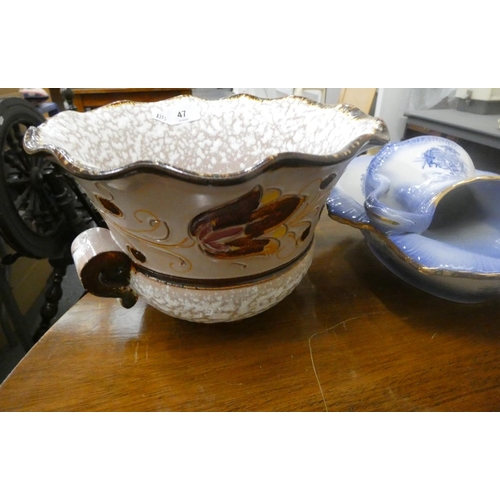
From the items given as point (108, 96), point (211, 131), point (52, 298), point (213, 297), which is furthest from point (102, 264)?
point (108, 96)

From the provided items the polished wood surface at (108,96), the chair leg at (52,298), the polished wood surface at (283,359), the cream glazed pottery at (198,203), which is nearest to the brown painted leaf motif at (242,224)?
the cream glazed pottery at (198,203)

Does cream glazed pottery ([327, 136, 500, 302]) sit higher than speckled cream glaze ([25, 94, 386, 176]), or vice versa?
speckled cream glaze ([25, 94, 386, 176])

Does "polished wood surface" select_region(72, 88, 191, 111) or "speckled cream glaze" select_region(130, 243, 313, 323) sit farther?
"polished wood surface" select_region(72, 88, 191, 111)

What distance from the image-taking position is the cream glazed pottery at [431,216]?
1.06 feet

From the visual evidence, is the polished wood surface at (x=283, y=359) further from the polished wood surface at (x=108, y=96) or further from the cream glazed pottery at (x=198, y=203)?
the polished wood surface at (x=108, y=96)

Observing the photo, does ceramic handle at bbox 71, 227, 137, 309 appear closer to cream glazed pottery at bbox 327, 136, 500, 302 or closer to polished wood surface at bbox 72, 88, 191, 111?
cream glazed pottery at bbox 327, 136, 500, 302

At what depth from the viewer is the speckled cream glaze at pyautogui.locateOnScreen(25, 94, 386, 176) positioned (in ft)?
1.18

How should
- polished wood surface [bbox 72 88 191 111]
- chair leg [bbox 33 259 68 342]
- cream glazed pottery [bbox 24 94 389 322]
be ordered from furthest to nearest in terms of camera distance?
polished wood surface [bbox 72 88 191 111] < chair leg [bbox 33 259 68 342] < cream glazed pottery [bbox 24 94 389 322]

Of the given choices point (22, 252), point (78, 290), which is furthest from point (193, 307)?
point (78, 290)

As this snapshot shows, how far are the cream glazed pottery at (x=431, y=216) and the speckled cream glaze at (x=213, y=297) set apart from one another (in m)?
0.11

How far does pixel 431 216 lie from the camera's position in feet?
1.16

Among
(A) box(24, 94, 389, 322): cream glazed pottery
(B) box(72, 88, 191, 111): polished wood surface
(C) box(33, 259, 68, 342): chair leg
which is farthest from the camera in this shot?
(B) box(72, 88, 191, 111): polished wood surface

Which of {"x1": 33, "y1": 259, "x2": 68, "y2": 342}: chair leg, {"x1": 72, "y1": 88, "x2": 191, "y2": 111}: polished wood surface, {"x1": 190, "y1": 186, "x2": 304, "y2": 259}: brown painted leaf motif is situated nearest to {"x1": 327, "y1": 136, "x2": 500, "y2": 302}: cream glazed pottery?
{"x1": 190, "y1": 186, "x2": 304, "y2": 259}: brown painted leaf motif

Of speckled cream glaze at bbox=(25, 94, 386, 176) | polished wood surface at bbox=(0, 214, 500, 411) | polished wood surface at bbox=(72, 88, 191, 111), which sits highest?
speckled cream glaze at bbox=(25, 94, 386, 176)
